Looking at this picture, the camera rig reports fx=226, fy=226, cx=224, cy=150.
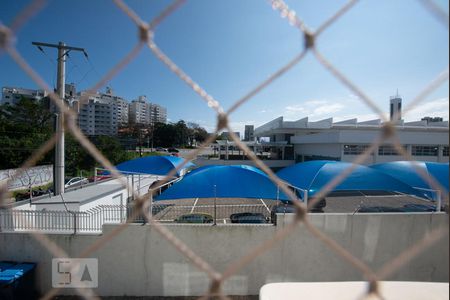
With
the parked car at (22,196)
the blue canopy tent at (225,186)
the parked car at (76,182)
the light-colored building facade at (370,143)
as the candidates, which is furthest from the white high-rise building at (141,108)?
the blue canopy tent at (225,186)

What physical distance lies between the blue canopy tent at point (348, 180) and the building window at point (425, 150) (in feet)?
42.8

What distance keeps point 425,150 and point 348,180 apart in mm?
14435

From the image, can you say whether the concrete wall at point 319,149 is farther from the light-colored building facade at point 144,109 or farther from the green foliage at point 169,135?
the light-colored building facade at point 144,109

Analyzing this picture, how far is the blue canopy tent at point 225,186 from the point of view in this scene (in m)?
4.34

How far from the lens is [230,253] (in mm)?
3787

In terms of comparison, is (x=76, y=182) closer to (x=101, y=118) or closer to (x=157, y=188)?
(x=157, y=188)

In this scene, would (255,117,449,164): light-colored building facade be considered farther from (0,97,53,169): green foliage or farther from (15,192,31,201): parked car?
(0,97,53,169): green foliage

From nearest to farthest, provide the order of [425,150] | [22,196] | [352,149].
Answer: [22,196]
[425,150]
[352,149]

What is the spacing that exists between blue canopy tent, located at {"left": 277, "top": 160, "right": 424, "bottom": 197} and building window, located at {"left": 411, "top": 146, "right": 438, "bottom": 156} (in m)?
13.0

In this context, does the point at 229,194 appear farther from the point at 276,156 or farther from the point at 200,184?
the point at 276,156

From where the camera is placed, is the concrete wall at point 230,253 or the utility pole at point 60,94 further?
the utility pole at point 60,94

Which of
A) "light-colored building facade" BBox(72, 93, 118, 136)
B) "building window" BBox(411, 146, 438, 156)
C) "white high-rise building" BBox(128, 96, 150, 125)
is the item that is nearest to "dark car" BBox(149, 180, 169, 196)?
"building window" BBox(411, 146, 438, 156)

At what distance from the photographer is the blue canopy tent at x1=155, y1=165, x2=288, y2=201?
14.2 feet

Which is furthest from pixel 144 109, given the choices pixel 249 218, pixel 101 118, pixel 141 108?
pixel 249 218
